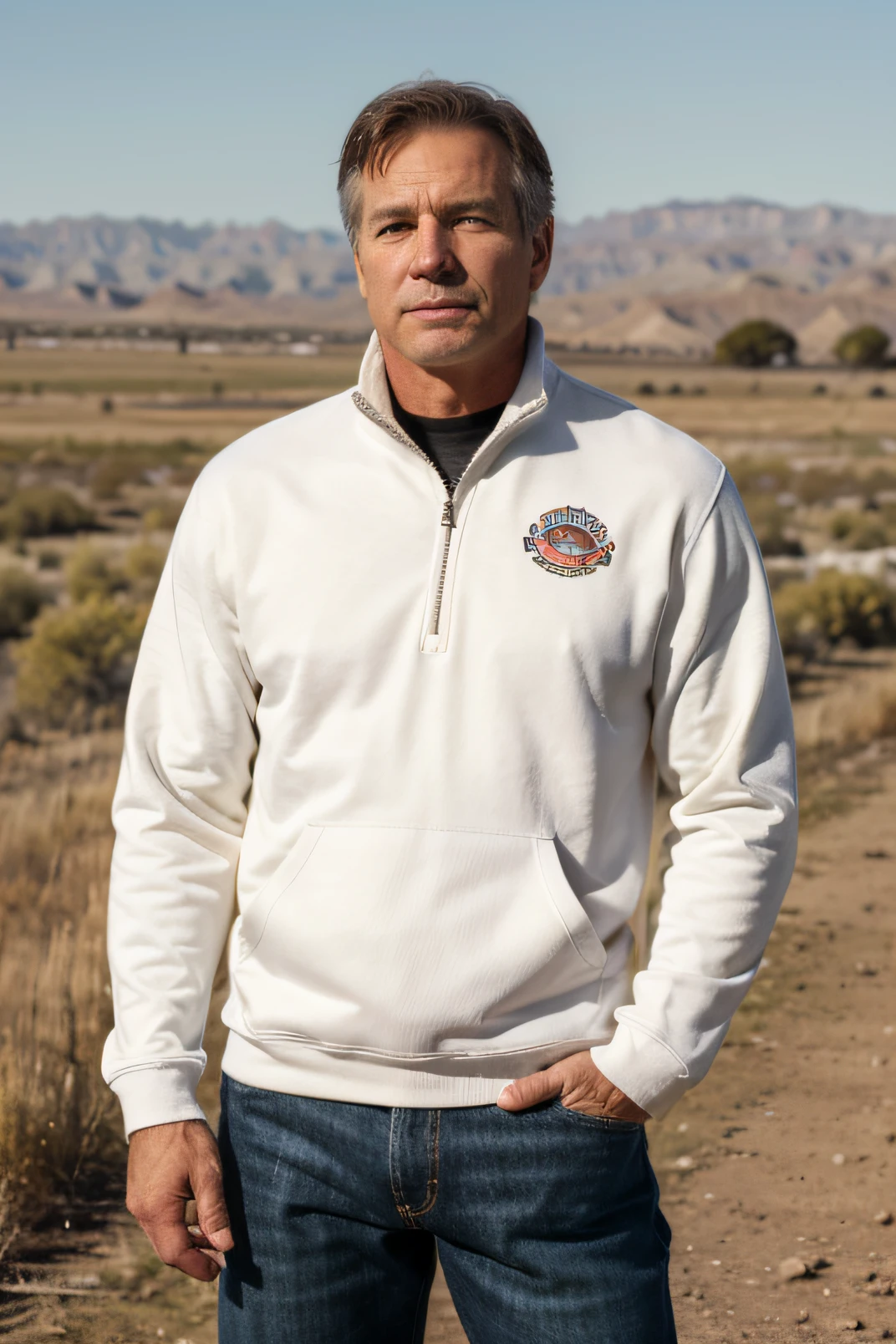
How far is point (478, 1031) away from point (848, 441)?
46.7 metres

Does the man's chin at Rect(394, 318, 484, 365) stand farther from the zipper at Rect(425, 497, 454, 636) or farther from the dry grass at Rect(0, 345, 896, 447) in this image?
the dry grass at Rect(0, 345, 896, 447)

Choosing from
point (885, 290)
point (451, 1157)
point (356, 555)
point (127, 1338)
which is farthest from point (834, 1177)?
point (885, 290)

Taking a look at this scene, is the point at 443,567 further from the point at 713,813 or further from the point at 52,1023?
the point at 52,1023

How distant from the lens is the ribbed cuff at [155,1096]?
1.69m

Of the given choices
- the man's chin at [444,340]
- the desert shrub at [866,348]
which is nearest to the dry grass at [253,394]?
the desert shrub at [866,348]

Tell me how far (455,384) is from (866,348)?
76.6 metres

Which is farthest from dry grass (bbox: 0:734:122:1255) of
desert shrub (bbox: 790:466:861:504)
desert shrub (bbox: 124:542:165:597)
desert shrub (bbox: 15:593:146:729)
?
desert shrub (bbox: 790:466:861:504)

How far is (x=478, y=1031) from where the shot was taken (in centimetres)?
161

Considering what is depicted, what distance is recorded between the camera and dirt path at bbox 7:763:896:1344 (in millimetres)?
3223

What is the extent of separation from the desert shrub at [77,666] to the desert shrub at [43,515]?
42.4 ft

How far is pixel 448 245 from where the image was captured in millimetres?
1662

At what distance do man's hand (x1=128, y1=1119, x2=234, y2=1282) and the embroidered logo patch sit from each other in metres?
0.83

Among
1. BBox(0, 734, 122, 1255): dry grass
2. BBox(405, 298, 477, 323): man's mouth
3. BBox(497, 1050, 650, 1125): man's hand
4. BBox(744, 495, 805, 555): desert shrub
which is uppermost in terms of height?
BBox(405, 298, 477, 323): man's mouth

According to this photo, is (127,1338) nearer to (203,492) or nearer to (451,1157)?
(451,1157)
